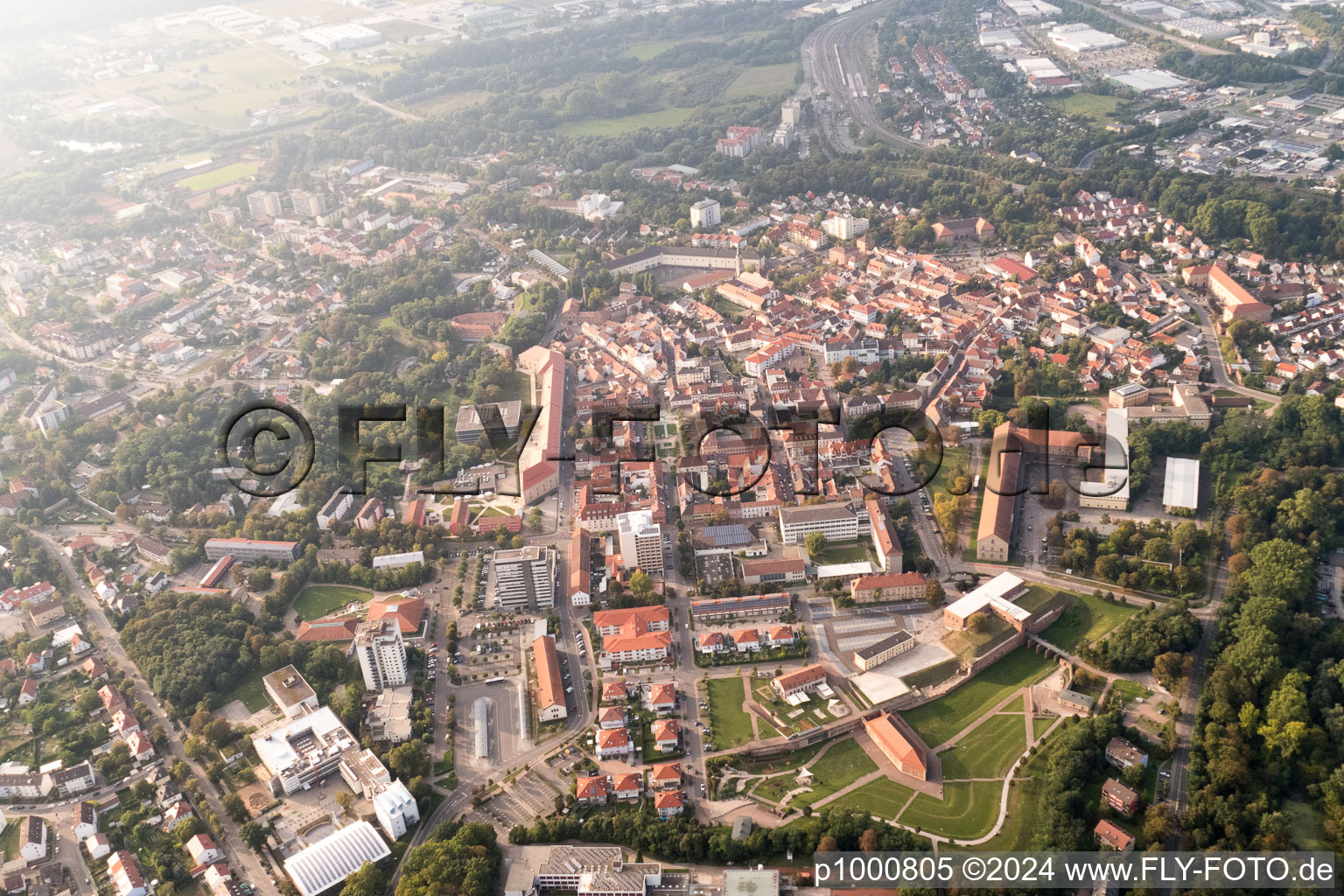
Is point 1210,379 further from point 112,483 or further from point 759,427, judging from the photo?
point 112,483

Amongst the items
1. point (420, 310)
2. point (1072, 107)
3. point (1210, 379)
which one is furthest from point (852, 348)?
point (1072, 107)

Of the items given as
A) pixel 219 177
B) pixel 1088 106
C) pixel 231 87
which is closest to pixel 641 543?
pixel 219 177


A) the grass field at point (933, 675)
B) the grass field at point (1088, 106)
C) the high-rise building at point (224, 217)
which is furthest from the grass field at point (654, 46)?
the grass field at point (933, 675)

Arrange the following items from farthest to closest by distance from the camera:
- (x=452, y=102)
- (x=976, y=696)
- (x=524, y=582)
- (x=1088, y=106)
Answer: (x=452, y=102), (x=1088, y=106), (x=524, y=582), (x=976, y=696)

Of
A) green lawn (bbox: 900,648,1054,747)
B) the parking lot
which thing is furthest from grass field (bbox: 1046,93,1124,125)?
the parking lot

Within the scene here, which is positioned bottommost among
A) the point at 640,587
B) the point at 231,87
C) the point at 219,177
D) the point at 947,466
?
the point at 640,587

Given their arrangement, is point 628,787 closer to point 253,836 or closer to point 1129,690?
point 253,836

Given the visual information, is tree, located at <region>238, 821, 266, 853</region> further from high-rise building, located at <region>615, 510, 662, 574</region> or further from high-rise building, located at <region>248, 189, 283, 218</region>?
high-rise building, located at <region>248, 189, 283, 218</region>
